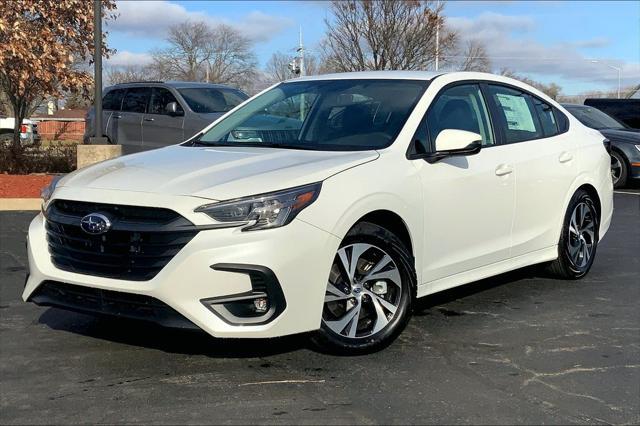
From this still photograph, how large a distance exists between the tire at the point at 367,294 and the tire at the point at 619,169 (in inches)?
444

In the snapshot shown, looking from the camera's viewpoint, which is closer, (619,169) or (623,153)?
(623,153)

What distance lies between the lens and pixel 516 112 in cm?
571

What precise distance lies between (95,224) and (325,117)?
188cm

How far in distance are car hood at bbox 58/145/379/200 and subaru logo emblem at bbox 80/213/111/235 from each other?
19 cm

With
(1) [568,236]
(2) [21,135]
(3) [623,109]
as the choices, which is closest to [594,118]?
(3) [623,109]

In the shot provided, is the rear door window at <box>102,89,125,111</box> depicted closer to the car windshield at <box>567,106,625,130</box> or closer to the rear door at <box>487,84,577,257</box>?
the car windshield at <box>567,106,625,130</box>

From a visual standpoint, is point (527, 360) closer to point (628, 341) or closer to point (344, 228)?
point (628, 341)

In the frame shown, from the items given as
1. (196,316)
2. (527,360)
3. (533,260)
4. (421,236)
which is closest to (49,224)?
(196,316)

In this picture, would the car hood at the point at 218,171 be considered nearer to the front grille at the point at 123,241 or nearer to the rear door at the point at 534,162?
the front grille at the point at 123,241

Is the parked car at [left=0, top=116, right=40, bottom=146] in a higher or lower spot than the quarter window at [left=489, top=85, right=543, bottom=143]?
higher

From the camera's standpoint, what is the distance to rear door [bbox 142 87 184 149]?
12.4 metres

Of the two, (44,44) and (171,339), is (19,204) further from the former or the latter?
(171,339)

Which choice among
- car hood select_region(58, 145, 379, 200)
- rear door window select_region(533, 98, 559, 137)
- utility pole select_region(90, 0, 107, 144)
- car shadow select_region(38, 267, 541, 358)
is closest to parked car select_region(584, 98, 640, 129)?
utility pole select_region(90, 0, 107, 144)

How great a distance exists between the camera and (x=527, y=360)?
424 cm
